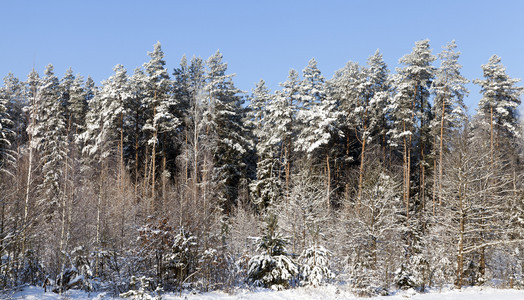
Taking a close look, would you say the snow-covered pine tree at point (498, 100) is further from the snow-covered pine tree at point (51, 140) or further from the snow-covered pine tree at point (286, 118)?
the snow-covered pine tree at point (51, 140)

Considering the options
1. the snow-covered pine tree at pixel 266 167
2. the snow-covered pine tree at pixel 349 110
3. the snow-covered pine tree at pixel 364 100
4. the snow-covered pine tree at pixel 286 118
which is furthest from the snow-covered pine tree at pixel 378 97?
the snow-covered pine tree at pixel 266 167

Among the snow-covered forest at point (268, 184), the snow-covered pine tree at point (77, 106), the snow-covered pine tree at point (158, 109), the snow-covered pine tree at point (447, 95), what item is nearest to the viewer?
the snow-covered forest at point (268, 184)

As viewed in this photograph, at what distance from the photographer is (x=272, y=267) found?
14961 mm

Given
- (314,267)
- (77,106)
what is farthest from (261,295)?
(77,106)

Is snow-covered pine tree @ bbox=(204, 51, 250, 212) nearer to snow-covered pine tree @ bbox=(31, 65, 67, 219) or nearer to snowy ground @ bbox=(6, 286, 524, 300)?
snow-covered pine tree @ bbox=(31, 65, 67, 219)

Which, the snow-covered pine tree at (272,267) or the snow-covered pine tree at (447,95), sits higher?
the snow-covered pine tree at (447,95)

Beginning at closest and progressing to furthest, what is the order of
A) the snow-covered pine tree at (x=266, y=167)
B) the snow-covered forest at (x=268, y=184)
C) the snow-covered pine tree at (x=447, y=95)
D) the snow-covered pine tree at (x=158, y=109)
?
the snow-covered forest at (x=268, y=184) → the snow-covered pine tree at (x=447, y=95) → the snow-covered pine tree at (x=158, y=109) → the snow-covered pine tree at (x=266, y=167)

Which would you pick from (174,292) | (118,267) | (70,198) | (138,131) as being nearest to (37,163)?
(70,198)

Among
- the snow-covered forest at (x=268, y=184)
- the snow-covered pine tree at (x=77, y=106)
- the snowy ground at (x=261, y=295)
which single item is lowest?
the snowy ground at (x=261, y=295)

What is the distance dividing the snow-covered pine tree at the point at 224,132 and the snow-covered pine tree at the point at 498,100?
69.5 feet

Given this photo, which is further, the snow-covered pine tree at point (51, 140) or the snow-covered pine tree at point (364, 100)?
the snow-covered pine tree at point (364, 100)

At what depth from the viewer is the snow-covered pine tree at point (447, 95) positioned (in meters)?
29.5

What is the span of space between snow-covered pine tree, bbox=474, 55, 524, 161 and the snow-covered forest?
14cm

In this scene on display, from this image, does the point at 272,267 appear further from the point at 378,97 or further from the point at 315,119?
the point at 378,97
